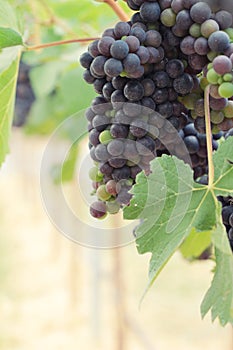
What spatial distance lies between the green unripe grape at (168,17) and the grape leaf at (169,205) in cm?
8

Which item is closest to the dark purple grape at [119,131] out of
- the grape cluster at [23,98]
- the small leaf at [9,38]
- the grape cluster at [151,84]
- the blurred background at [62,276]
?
the grape cluster at [151,84]

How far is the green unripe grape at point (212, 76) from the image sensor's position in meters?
0.38

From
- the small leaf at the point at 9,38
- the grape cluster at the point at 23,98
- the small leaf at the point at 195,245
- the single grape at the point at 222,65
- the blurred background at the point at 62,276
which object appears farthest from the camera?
the grape cluster at the point at 23,98

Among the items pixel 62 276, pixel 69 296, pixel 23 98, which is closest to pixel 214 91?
pixel 23 98

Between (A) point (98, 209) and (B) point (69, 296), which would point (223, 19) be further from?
(B) point (69, 296)

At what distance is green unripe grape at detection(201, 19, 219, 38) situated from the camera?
39cm

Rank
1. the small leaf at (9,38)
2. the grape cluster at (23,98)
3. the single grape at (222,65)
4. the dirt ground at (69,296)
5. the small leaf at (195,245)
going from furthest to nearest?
the dirt ground at (69,296) → the grape cluster at (23,98) → the small leaf at (195,245) → the small leaf at (9,38) → the single grape at (222,65)

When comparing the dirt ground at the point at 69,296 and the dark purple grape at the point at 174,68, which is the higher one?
the dark purple grape at the point at 174,68

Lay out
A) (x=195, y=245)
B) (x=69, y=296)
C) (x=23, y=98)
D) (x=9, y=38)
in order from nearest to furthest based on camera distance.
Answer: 1. (x=9, y=38)
2. (x=195, y=245)
3. (x=23, y=98)
4. (x=69, y=296)

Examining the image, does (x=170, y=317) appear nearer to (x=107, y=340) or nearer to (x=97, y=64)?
(x=107, y=340)

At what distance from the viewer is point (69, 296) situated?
3.28 m

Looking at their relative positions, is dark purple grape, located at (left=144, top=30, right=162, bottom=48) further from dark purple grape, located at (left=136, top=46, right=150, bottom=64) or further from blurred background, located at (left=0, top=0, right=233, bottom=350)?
blurred background, located at (left=0, top=0, right=233, bottom=350)

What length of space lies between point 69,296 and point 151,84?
2967 millimetres

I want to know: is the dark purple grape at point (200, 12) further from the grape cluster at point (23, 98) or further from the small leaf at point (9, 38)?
the grape cluster at point (23, 98)
